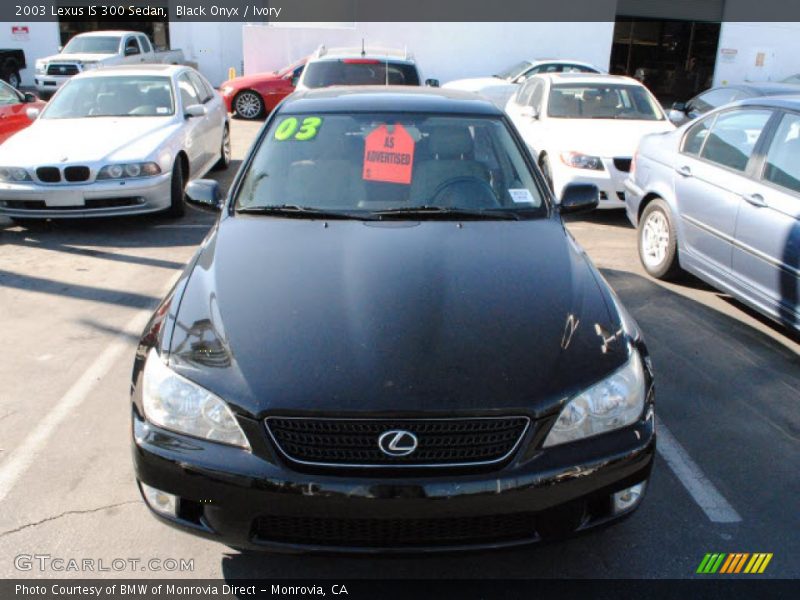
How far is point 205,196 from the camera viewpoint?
419 centimetres

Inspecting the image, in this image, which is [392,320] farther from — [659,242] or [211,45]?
[211,45]

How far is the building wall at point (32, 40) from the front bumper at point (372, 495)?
24315 mm

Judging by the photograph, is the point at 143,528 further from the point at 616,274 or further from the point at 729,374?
the point at 616,274

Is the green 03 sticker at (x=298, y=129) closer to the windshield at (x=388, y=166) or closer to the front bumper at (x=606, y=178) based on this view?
the windshield at (x=388, y=166)

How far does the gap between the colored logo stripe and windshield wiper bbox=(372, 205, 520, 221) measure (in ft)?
5.57

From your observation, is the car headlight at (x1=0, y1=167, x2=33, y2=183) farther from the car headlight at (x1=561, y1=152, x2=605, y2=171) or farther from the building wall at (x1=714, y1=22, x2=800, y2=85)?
the building wall at (x1=714, y1=22, x2=800, y2=85)

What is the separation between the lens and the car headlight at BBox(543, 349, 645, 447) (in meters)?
2.42

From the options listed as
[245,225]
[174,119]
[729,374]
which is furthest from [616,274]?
[174,119]

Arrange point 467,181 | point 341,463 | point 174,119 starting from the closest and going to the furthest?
1. point 341,463
2. point 467,181
3. point 174,119

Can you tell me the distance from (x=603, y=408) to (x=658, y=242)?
4051mm

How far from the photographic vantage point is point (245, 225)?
3.52 meters

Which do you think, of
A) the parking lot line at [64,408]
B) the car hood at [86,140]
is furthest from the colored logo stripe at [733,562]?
the car hood at [86,140]

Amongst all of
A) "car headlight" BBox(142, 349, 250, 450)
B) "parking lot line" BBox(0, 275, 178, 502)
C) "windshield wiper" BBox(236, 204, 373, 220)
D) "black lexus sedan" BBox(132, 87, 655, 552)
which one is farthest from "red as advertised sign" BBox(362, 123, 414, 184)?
"parking lot line" BBox(0, 275, 178, 502)

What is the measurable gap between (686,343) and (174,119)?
603cm
